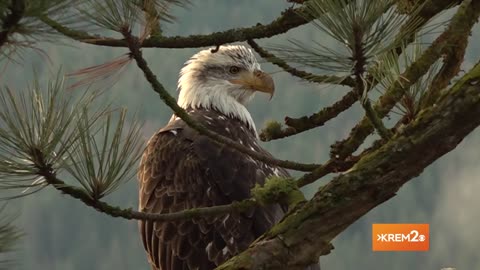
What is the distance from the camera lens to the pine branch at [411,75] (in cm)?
396

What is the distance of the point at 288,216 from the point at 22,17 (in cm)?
116

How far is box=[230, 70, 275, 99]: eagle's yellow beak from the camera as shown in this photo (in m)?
6.93

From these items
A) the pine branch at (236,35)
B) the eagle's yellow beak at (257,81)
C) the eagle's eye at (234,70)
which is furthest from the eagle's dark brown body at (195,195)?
the pine branch at (236,35)

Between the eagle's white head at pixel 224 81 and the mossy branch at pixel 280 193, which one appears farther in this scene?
the eagle's white head at pixel 224 81

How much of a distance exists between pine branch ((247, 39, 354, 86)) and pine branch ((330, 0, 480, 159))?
19cm

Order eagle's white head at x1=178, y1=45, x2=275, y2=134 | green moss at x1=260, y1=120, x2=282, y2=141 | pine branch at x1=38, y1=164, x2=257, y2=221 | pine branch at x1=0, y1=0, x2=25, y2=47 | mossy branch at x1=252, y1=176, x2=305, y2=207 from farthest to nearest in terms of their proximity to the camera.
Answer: eagle's white head at x1=178, y1=45, x2=275, y2=134 < green moss at x1=260, y1=120, x2=282, y2=141 < mossy branch at x1=252, y1=176, x2=305, y2=207 < pine branch at x1=38, y1=164, x2=257, y2=221 < pine branch at x1=0, y1=0, x2=25, y2=47

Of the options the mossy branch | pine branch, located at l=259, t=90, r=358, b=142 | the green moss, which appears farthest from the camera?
the green moss

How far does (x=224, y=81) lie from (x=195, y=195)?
4.19ft

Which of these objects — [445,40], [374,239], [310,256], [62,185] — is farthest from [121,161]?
[374,239]

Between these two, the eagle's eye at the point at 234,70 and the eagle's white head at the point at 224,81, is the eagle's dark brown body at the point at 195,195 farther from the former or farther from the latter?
the eagle's eye at the point at 234,70

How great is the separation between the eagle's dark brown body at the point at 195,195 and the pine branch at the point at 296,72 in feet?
5.61

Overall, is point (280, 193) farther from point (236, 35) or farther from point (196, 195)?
point (196, 195)

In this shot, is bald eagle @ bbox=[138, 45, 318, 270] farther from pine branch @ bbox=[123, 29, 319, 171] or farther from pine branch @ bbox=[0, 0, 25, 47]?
pine branch @ bbox=[0, 0, 25, 47]

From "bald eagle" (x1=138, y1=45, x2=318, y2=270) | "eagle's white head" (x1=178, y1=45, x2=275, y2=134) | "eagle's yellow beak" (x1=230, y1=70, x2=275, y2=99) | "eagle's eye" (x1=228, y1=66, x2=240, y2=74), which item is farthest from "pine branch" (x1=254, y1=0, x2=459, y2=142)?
"eagle's eye" (x1=228, y1=66, x2=240, y2=74)
